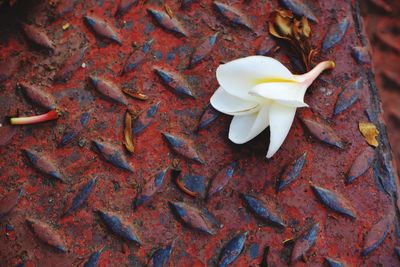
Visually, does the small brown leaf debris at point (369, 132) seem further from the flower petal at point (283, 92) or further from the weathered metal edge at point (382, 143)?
the flower petal at point (283, 92)

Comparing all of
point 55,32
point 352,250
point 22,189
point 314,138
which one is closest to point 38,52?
point 55,32

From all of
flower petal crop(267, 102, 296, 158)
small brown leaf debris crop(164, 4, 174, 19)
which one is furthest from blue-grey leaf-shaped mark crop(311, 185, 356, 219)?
small brown leaf debris crop(164, 4, 174, 19)

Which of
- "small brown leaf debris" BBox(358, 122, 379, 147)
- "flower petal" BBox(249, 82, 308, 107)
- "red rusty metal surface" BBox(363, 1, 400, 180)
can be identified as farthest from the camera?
"red rusty metal surface" BBox(363, 1, 400, 180)

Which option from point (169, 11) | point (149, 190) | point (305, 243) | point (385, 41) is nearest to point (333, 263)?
point (305, 243)

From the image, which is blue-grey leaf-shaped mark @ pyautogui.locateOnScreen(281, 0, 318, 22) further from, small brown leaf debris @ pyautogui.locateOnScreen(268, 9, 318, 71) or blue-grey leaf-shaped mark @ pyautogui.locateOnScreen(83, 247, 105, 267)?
blue-grey leaf-shaped mark @ pyautogui.locateOnScreen(83, 247, 105, 267)

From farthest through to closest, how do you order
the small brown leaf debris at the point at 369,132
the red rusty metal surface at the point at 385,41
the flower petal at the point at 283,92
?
the red rusty metal surface at the point at 385,41
the small brown leaf debris at the point at 369,132
the flower petal at the point at 283,92

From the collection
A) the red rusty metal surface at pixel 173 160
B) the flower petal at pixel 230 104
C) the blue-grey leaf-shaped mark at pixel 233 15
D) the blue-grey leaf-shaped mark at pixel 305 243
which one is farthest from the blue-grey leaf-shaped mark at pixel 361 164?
the blue-grey leaf-shaped mark at pixel 233 15

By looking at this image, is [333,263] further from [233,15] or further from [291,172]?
[233,15]
